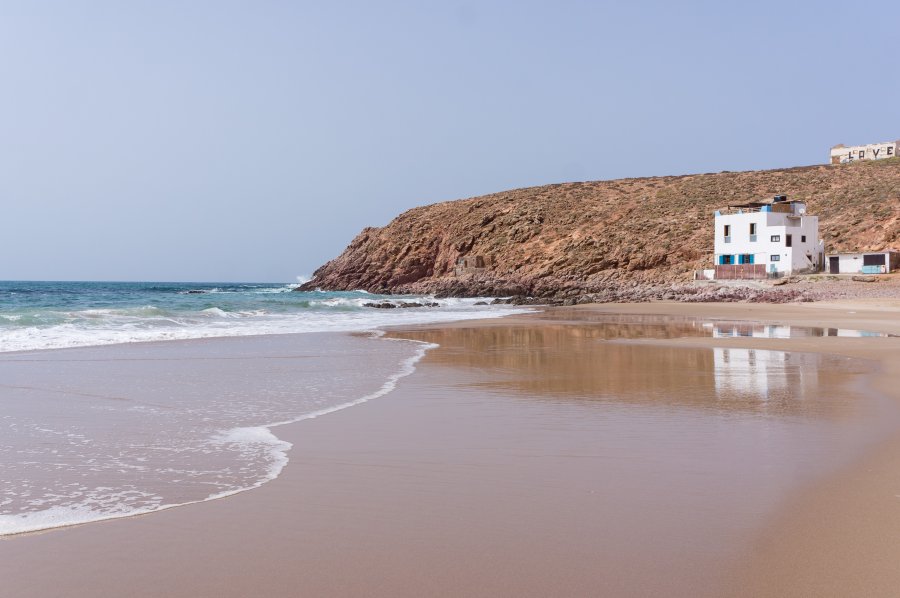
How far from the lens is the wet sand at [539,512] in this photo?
3.71m

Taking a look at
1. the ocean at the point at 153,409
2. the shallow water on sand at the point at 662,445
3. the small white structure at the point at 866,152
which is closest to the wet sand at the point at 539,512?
the shallow water on sand at the point at 662,445

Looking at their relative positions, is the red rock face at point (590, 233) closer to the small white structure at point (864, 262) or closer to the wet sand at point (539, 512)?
the small white structure at point (864, 262)

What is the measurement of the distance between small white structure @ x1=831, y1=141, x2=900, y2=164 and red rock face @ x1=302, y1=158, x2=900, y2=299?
11866mm

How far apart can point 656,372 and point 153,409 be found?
25.2 feet

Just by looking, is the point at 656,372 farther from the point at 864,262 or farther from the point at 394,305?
the point at 864,262

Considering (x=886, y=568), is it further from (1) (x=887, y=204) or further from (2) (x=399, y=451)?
(1) (x=887, y=204)

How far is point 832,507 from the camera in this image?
4781mm

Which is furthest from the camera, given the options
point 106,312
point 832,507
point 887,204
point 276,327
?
point 887,204

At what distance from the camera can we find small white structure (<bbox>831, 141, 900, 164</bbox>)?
84.1 m

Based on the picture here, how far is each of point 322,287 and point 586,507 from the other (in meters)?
81.9

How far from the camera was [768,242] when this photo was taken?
169 feet

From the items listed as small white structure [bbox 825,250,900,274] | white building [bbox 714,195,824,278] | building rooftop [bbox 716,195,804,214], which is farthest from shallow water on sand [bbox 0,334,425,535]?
building rooftop [bbox 716,195,804,214]

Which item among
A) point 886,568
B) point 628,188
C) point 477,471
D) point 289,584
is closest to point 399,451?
point 477,471

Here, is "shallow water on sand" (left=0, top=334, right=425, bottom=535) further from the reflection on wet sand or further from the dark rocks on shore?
the dark rocks on shore
